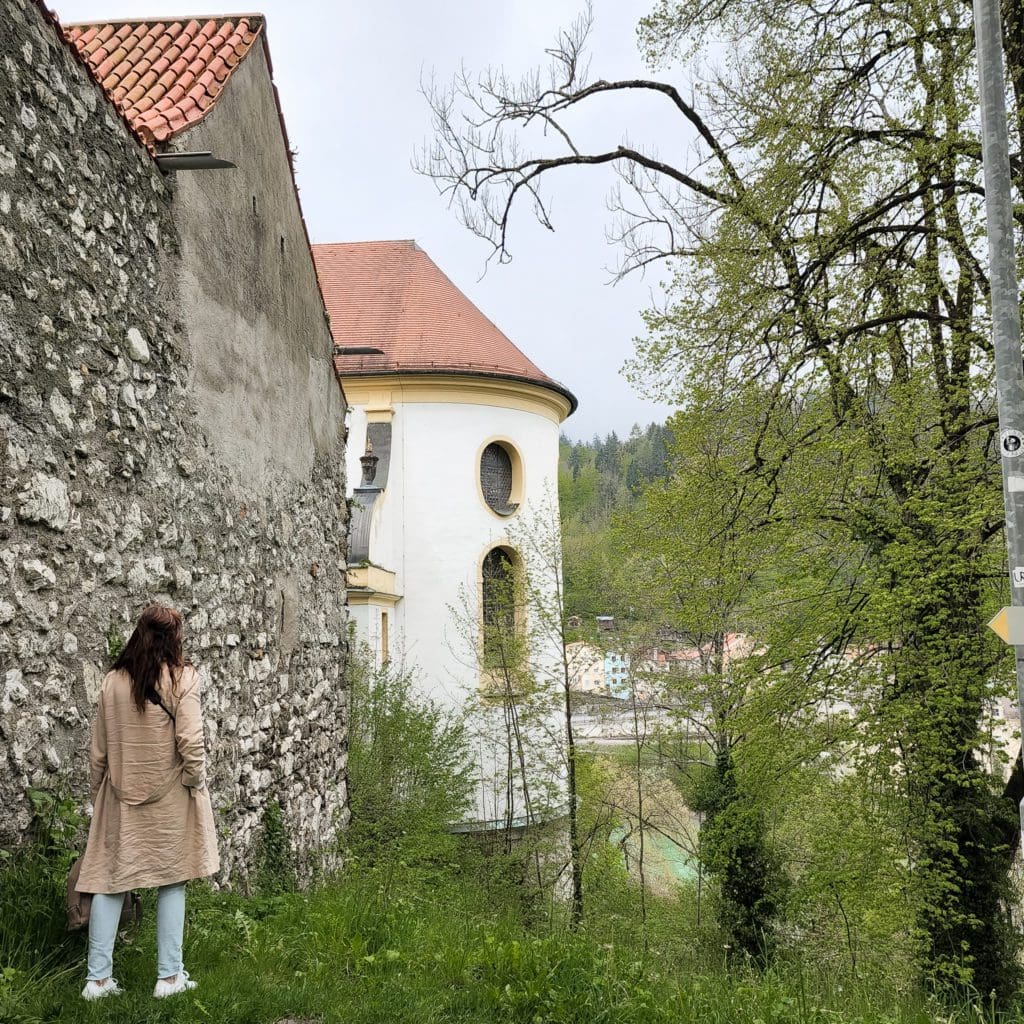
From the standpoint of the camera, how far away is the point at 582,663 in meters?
21.0

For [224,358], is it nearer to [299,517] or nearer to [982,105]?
[299,517]

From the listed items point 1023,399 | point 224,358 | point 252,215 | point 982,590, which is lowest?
point 982,590

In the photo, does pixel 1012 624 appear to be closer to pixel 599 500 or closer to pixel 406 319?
pixel 406 319

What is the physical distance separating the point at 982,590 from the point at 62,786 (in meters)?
8.63

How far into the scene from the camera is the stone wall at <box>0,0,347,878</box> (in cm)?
424

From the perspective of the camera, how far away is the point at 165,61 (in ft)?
23.6

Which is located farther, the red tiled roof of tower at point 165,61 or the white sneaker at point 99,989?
the red tiled roof of tower at point 165,61

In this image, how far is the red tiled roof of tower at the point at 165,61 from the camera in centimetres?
618

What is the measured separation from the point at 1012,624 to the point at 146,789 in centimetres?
466

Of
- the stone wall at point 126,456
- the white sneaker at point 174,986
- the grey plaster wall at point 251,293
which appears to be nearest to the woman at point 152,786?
the white sneaker at point 174,986

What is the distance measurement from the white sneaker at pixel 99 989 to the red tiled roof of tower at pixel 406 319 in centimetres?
1881

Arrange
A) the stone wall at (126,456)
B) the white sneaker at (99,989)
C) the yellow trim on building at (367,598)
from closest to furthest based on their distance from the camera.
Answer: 1. the white sneaker at (99,989)
2. the stone wall at (126,456)
3. the yellow trim on building at (367,598)

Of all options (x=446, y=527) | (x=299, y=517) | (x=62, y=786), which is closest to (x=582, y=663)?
(x=446, y=527)

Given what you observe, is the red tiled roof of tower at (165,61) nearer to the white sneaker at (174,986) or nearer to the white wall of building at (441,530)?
the white sneaker at (174,986)
